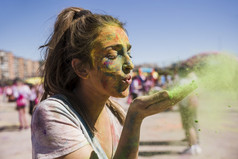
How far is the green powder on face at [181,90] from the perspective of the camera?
44.4 inches

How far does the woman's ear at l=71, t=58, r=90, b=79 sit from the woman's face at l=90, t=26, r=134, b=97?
0.15 feet

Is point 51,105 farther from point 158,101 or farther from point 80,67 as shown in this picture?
point 158,101

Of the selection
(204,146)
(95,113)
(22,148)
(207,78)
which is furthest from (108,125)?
(22,148)

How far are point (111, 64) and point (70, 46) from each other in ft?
1.05

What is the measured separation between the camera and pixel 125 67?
4.43 feet

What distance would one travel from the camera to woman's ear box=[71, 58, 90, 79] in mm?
1400

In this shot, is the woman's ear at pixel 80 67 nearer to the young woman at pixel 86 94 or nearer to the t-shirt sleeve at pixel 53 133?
the young woman at pixel 86 94

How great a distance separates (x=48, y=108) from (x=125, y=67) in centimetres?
53

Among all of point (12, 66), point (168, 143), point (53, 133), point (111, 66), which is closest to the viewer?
point (53, 133)

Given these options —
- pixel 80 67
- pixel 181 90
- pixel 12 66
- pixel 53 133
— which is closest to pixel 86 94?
pixel 80 67

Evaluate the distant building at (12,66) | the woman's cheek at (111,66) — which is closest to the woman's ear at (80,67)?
the woman's cheek at (111,66)

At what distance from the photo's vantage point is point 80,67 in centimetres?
141

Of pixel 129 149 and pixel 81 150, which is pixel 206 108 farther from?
pixel 81 150

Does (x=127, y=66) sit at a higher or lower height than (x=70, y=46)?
lower
